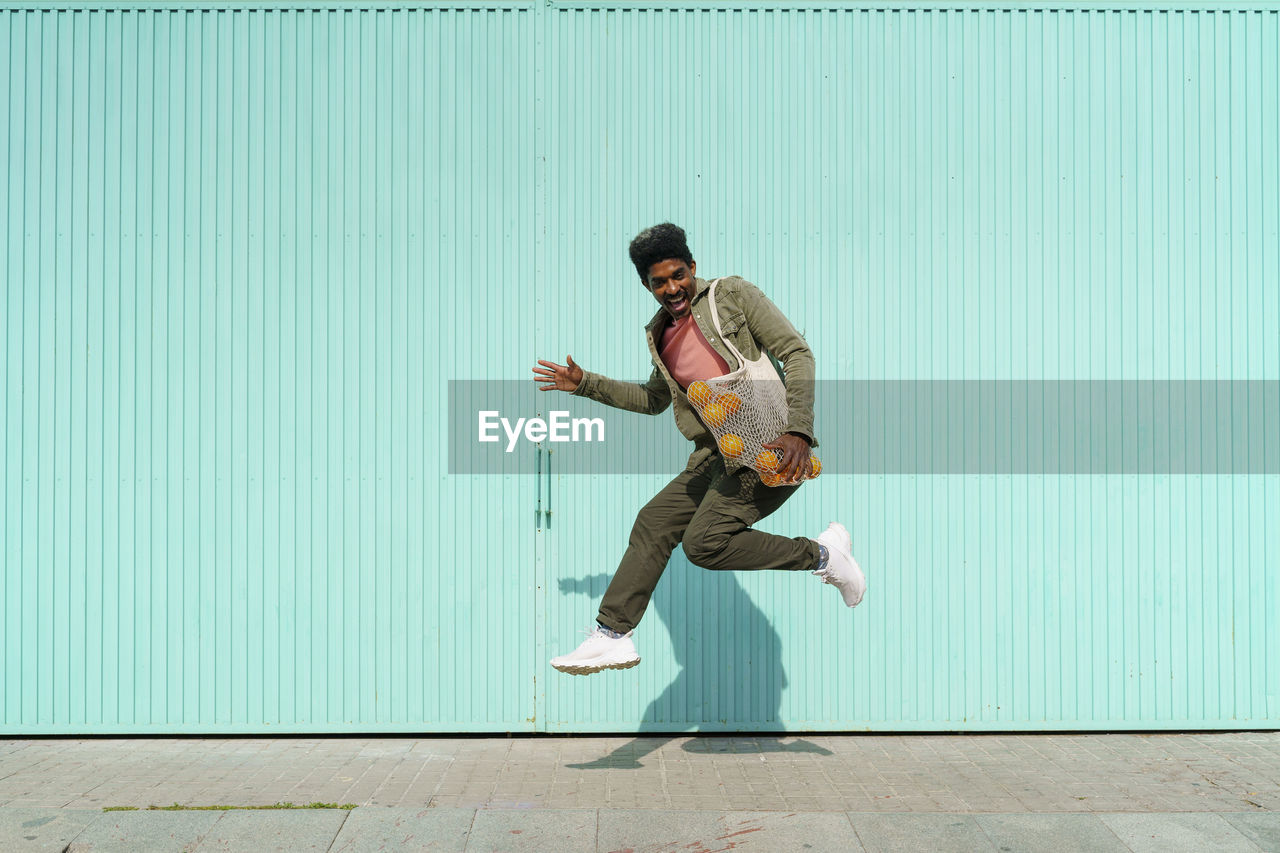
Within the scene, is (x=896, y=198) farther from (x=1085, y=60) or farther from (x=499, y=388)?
(x=499, y=388)

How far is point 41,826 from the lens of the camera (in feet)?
14.5

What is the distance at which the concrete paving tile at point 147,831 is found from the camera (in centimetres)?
424

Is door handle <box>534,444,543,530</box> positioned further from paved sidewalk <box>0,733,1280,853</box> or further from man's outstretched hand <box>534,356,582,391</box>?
man's outstretched hand <box>534,356,582,391</box>

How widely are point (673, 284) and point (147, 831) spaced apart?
119 inches

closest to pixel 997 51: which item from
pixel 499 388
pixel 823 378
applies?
pixel 823 378

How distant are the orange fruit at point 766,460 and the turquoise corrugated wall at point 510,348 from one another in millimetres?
1698

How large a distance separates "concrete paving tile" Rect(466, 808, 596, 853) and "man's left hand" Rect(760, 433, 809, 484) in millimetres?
1616

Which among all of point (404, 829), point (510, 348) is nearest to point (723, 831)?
point (404, 829)

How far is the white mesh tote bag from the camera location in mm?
4520

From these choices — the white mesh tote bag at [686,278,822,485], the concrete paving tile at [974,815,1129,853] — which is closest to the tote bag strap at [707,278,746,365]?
the white mesh tote bag at [686,278,822,485]

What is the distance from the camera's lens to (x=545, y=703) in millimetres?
6148

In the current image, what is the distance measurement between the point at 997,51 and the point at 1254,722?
4023mm

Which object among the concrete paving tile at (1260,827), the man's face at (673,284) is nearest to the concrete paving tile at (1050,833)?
the concrete paving tile at (1260,827)

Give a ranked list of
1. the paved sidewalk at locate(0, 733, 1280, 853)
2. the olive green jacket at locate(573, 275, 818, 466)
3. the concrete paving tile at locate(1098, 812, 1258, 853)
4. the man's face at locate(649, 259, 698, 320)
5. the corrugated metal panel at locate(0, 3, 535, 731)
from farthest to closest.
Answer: the corrugated metal panel at locate(0, 3, 535, 731), the man's face at locate(649, 259, 698, 320), the olive green jacket at locate(573, 275, 818, 466), the paved sidewalk at locate(0, 733, 1280, 853), the concrete paving tile at locate(1098, 812, 1258, 853)
